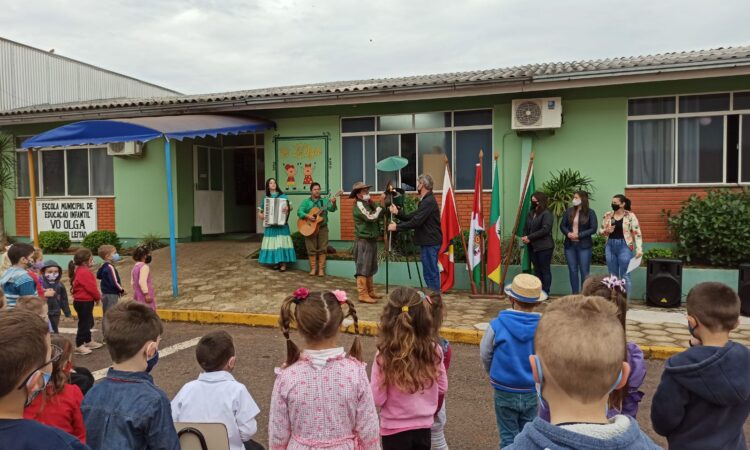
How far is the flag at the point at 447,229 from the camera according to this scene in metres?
9.10

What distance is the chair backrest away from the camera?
2238 mm

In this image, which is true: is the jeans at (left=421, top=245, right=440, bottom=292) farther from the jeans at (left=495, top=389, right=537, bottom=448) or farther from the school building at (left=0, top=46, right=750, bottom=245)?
the jeans at (left=495, top=389, right=537, bottom=448)

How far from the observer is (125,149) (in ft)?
43.0

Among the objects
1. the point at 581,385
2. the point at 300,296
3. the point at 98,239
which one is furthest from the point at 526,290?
the point at 98,239

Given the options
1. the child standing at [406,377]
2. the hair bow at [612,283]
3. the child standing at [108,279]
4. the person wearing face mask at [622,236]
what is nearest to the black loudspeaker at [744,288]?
the person wearing face mask at [622,236]

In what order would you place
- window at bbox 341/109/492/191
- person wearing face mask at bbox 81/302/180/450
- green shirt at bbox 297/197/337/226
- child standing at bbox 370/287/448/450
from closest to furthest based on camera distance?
person wearing face mask at bbox 81/302/180/450 < child standing at bbox 370/287/448/450 < green shirt at bbox 297/197/337/226 < window at bbox 341/109/492/191

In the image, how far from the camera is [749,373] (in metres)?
2.23

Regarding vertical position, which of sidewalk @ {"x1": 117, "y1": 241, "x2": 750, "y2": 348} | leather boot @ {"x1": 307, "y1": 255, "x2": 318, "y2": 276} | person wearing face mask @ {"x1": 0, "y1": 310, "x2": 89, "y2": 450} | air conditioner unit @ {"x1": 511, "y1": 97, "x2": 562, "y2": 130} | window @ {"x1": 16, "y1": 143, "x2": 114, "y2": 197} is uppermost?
air conditioner unit @ {"x1": 511, "y1": 97, "x2": 562, "y2": 130}

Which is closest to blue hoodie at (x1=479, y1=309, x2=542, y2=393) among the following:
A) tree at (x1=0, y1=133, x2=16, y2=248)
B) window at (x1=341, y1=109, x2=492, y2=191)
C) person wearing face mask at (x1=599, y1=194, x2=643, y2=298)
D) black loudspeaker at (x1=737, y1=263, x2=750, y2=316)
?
person wearing face mask at (x1=599, y1=194, x2=643, y2=298)

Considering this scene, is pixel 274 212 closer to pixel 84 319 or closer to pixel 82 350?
pixel 84 319

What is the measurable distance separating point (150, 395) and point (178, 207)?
38.7 feet

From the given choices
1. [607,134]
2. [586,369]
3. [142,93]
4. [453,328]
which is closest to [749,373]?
[586,369]

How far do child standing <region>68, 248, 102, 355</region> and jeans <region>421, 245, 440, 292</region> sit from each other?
4.55 metres

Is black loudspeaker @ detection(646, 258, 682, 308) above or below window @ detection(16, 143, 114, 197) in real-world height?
below
